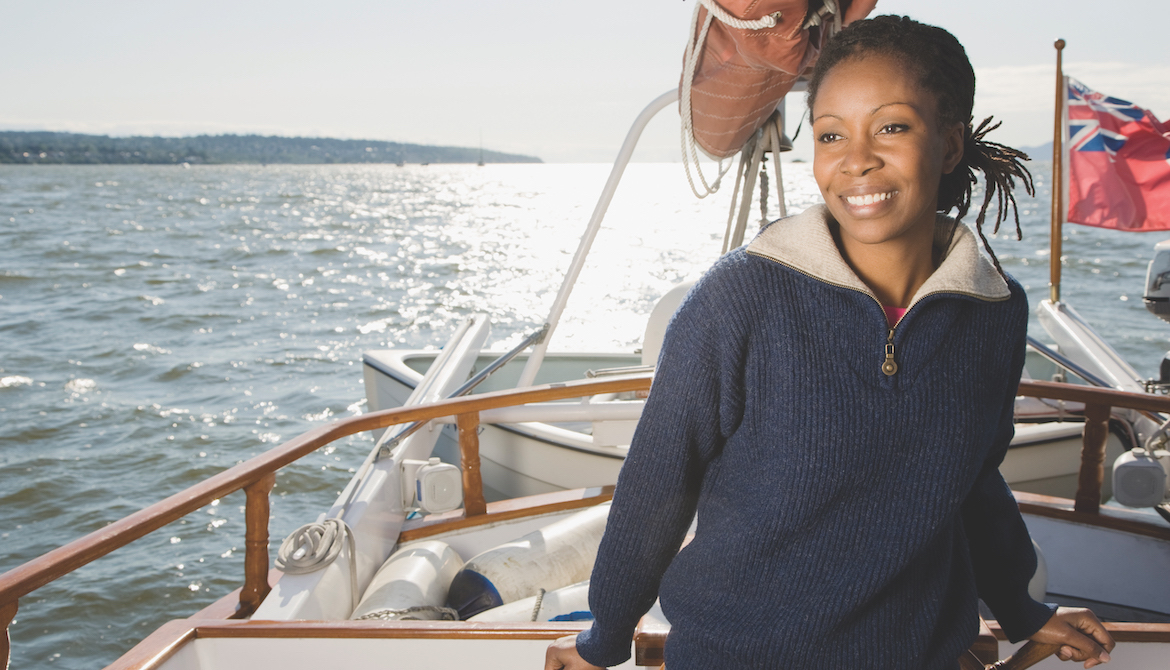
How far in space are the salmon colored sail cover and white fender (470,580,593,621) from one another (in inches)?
62.7

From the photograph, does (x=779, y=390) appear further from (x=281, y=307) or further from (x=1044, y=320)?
(x=281, y=307)

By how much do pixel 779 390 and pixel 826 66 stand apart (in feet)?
1.53

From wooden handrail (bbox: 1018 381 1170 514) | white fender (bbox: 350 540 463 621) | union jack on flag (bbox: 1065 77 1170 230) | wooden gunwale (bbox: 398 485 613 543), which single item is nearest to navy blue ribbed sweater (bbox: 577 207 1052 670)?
white fender (bbox: 350 540 463 621)

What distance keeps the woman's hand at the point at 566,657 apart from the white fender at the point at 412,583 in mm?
1532

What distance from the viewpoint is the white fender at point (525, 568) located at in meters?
3.03

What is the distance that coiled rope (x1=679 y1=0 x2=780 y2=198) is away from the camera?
6.88 feet

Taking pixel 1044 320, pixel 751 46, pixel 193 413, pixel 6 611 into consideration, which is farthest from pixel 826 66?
pixel 193 413

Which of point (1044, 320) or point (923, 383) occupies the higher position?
point (923, 383)

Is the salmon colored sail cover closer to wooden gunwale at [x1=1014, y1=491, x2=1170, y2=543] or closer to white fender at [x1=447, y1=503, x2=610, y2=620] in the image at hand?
white fender at [x1=447, y1=503, x2=610, y2=620]

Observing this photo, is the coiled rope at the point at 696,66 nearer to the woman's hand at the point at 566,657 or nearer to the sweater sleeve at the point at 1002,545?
the sweater sleeve at the point at 1002,545

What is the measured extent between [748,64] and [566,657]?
1.73m

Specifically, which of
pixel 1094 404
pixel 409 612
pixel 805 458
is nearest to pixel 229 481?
pixel 409 612

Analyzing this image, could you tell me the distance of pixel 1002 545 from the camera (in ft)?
4.34

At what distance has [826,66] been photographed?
3.76 feet
